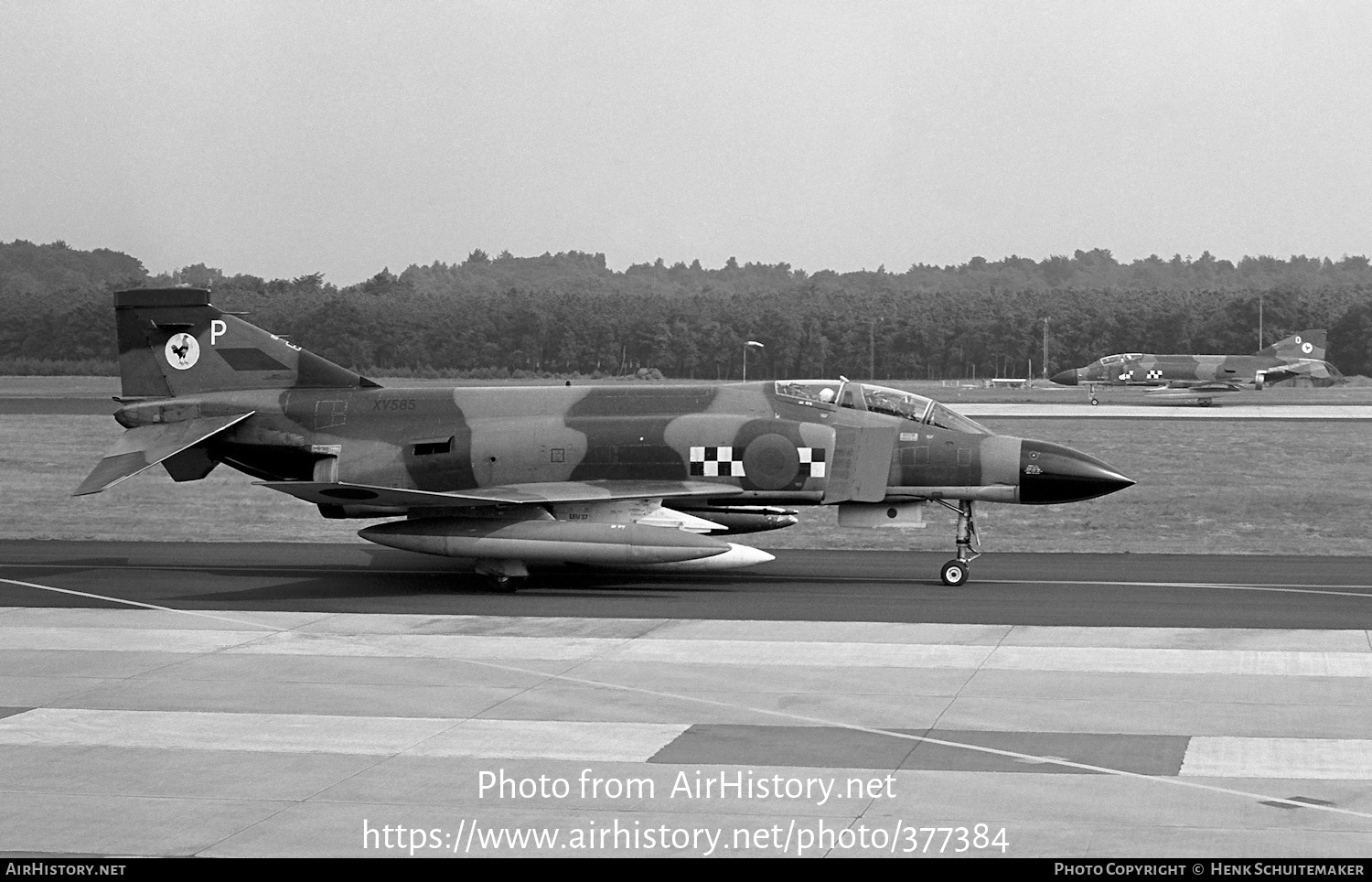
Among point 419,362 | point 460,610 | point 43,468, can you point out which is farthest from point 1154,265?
point 460,610

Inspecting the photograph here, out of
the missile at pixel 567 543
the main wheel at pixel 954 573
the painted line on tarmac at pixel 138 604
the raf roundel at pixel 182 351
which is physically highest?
the raf roundel at pixel 182 351

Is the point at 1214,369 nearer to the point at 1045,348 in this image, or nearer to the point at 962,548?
the point at 1045,348

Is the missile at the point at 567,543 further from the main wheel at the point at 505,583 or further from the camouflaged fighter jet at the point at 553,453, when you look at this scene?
the main wheel at the point at 505,583

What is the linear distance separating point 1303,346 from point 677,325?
34431mm

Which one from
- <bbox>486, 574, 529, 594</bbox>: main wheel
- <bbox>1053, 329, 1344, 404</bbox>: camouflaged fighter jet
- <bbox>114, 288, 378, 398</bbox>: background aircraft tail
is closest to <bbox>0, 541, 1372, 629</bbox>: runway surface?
<bbox>486, 574, 529, 594</bbox>: main wheel

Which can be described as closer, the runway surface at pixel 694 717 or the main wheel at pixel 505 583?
the runway surface at pixel 694 717

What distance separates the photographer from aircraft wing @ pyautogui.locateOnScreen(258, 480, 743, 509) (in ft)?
59.9

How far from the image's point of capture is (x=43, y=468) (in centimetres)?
3556

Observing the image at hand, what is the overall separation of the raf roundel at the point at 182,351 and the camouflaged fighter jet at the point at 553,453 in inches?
0.7

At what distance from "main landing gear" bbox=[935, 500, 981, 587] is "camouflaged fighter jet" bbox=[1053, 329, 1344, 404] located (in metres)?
49.2

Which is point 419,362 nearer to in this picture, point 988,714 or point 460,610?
point 460,610

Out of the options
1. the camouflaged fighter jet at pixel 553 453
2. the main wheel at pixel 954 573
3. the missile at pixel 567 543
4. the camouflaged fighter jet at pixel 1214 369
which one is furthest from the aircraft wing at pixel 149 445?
the camouflaged fighter jet at pixel 1214 369

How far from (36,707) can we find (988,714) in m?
7.58

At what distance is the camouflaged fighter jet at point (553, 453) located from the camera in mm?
18359
